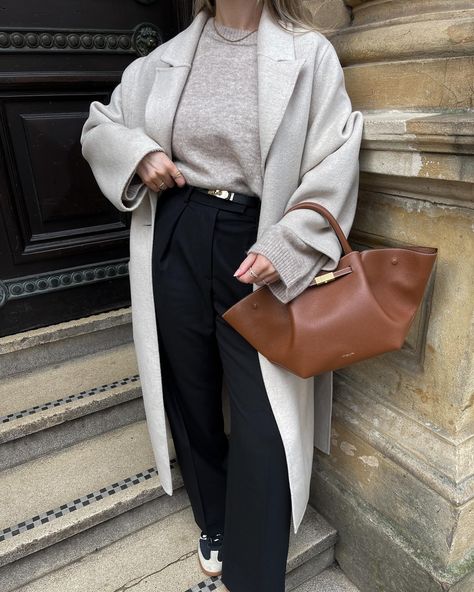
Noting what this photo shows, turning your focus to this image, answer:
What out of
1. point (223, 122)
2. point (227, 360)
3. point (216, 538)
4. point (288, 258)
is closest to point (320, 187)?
point (288, 258)

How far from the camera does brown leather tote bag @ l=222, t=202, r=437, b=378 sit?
121 cm

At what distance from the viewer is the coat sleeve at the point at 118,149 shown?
4.44ft

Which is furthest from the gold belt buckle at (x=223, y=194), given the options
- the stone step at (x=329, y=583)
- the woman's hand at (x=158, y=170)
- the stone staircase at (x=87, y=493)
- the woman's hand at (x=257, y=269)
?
the stone step at (x=329, y=583)

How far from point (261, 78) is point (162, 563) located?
63.0 inches

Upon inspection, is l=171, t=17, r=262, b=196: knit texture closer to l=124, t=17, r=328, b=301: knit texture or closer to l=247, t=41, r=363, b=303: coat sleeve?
l=124, t=17, r=328, b=301: knit texture

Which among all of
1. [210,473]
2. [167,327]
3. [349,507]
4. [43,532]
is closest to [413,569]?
[349,507]

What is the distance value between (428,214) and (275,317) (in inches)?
19.1

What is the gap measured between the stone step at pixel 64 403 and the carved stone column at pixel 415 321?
3.19 feet

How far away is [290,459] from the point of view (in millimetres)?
1393

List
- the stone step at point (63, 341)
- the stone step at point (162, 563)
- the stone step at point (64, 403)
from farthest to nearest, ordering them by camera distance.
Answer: the stone step at point (63, 341) < the stone step at point (64, 403) < the stone step at point (162, 563)

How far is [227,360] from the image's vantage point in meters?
1.48

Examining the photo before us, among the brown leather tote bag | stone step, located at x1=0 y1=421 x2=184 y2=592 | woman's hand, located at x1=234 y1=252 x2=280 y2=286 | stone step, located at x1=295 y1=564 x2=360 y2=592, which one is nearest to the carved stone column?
stone step, located at x1=295 y1=564 x2=360 y2=592

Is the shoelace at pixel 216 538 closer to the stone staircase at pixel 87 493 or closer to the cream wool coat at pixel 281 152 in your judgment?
the stone staircase at pixel 87 493

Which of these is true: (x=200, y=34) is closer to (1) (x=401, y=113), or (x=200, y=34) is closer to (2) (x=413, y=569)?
(1) (x=401, y=113)
